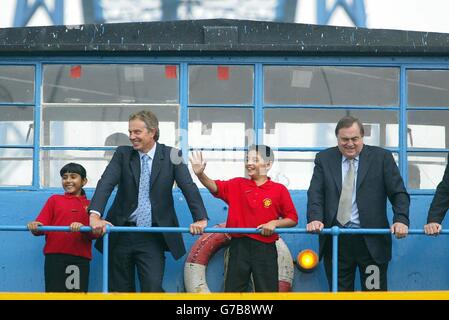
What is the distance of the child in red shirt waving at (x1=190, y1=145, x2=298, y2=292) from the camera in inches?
367

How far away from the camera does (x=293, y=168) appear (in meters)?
10.3

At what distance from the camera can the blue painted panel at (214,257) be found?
1013 centimetres

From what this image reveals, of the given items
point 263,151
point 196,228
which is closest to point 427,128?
point 263,151

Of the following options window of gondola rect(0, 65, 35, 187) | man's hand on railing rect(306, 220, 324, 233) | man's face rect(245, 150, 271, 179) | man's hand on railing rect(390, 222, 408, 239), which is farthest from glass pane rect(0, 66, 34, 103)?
man's hand on railing rect(390, 222, 408, 239)

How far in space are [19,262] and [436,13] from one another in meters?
3.92

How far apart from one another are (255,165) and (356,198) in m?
0.80

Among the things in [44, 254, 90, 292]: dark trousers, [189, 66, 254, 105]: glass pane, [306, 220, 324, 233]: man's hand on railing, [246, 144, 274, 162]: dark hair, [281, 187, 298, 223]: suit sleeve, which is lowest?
[44, 254, 90, 292]: dark trousers

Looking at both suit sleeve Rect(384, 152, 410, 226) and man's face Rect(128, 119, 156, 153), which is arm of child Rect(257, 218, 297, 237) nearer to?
suit sleeve Rect(384, 152, 410, 226)

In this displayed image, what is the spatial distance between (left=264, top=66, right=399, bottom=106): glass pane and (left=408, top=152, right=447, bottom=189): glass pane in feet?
1.61

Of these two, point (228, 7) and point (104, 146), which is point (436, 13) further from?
point (104, 146)

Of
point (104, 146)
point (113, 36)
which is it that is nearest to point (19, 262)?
point (104, 146)

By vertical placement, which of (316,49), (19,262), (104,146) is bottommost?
(19,262)

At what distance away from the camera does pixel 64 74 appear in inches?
407

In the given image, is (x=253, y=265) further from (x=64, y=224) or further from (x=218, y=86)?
(x=218, y=86)
